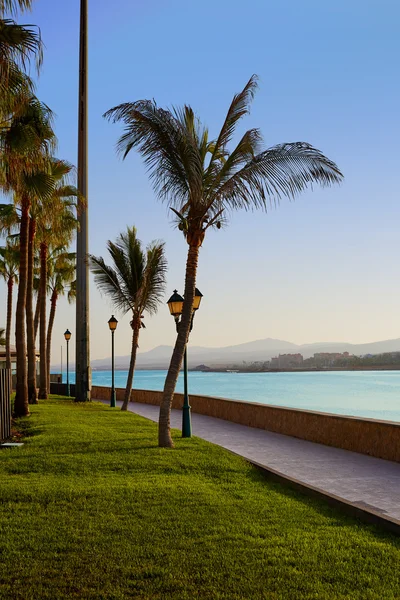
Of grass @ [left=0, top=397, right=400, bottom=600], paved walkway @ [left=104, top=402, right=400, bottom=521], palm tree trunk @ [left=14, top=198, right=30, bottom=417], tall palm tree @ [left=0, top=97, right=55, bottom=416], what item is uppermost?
tall palm tree @ [left=0, top=97, right=55, bottom=416]

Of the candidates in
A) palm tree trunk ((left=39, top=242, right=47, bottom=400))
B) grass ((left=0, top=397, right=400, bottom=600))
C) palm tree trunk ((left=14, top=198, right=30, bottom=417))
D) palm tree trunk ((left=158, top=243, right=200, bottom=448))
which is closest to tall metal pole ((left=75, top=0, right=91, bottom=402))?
palm tree trunk ((left=39, top=242, right=47, bottom=400))

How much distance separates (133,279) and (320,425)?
14.1 meters

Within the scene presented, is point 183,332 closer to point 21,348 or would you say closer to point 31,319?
point 21,348

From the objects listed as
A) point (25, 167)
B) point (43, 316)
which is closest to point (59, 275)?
point (43, 316)

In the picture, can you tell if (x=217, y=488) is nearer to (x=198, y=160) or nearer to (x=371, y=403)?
(x=198, y=160)

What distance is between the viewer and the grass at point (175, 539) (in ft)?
14.9

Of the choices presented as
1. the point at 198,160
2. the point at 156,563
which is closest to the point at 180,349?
the point at 198,160

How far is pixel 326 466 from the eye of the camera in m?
11.1

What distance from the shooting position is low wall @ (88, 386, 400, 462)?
39.0 feet

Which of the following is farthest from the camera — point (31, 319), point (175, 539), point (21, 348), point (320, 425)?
point (31, 319)

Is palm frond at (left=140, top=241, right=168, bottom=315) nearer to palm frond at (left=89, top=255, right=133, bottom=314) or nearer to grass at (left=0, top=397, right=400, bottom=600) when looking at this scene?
palm frond at (left=89, top=255, right=133, bottom=314)

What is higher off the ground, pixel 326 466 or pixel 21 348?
pixel 21 348

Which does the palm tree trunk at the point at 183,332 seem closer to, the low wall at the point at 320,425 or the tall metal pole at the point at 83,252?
the low wall at the point at 320,425

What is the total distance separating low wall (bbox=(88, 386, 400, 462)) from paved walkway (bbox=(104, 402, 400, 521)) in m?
0.23
